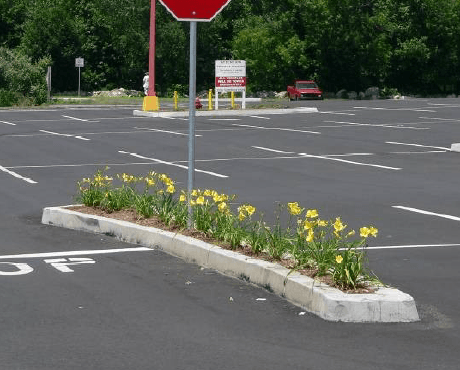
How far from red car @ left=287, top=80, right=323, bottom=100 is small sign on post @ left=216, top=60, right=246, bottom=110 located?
70.6ft

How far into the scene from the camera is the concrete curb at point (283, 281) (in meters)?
7.79

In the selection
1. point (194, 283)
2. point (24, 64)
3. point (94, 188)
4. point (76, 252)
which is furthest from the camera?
point (24, 64)

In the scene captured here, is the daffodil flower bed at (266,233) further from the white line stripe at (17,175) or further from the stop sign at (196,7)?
the white line stripe at (17,175)

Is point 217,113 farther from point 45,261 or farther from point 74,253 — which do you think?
point 45,261

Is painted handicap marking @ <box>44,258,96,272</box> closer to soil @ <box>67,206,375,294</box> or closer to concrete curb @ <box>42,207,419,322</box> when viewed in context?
concrete curb @ <box>42,207,419,322</box>

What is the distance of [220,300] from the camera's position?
8688mm

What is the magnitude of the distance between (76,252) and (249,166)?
12.3 m

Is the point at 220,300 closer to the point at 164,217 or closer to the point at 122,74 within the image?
the point at 164,217

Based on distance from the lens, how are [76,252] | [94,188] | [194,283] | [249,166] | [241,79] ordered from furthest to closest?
[241,79] → [249,166] → [94,188] → [76,252] → [194,283]

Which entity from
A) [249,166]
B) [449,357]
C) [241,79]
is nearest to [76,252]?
[449,357]

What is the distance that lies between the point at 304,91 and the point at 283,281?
66167mm

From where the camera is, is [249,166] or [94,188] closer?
[94,188]

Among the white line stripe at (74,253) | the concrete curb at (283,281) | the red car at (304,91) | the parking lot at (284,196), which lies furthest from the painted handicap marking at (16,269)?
the red car at (304,91)

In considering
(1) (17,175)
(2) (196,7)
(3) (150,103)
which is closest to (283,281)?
(2) (196,7)
